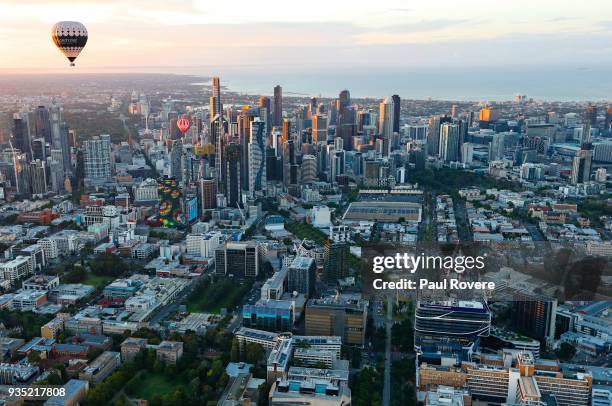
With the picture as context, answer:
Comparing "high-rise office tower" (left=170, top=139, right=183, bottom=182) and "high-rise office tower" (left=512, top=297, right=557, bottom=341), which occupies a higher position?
"high-rise office tower" (left=170, top=139, right=183, bottom=182)

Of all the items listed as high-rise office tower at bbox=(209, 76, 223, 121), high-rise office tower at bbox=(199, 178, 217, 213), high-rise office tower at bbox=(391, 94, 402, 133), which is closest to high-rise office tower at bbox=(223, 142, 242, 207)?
high-rise office tower at bbox=(199, 178, 217, 213)

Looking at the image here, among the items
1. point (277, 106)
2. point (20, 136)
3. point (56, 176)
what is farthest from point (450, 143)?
point (20, 136)

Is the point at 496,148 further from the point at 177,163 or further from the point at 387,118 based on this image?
the point at 177,163

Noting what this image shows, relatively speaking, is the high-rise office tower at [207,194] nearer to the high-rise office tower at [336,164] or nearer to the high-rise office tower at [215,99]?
the high-rise office tower at [336,164]

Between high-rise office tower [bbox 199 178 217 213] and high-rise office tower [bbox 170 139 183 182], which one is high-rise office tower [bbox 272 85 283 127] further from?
high-rise office tower [bbox 199 178 217 213]

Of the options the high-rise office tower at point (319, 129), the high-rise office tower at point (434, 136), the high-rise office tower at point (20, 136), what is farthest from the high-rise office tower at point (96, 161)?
the high-rise office tower at point (434, 136)
